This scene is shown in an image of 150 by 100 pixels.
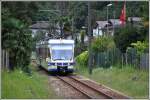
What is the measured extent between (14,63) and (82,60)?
1937 cm


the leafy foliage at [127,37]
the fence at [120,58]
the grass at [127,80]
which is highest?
the leafy foliage at [127,37]

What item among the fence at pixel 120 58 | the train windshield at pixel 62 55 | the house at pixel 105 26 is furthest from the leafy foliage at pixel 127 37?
the house at pixel 105 26

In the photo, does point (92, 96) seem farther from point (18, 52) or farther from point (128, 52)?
point (128, 52)

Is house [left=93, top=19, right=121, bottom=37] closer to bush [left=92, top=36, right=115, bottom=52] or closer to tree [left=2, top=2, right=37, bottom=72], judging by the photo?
bush [left=92, top=36, right=115, bottom=52]

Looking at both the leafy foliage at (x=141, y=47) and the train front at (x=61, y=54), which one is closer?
the leafy foliage at (x=141, y=47)

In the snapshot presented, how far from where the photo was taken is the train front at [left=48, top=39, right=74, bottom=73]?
44.5 m

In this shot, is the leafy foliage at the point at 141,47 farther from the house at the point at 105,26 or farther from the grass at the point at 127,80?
the house at the point at 105,26

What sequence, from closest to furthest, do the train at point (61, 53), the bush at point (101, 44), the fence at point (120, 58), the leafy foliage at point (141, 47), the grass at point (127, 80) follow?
the grass at point (127, 80) < the fence at point (120, 58) < the leafy foliage at point (141, 47) < the train at point (61, 53) < the bush at point (101, 44)

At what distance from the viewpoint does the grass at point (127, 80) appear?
2677 centimetres

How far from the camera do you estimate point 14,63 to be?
111 ft

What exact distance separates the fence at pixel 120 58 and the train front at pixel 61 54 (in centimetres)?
385

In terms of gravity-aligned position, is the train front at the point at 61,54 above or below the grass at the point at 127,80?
above

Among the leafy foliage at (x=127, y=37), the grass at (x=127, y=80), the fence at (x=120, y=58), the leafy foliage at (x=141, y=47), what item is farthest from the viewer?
the leafy foliage at (x=127, y=37)

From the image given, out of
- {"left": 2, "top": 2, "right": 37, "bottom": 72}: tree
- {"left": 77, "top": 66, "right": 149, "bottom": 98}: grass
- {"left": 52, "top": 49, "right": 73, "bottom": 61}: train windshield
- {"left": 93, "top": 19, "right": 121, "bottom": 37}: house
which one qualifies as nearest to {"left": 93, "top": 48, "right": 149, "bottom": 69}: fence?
{"left": 77, "top": 66, "right": 149, "bottom": 98}: grass
